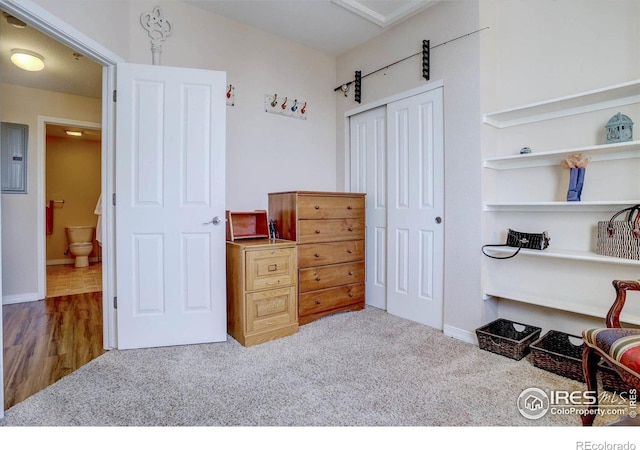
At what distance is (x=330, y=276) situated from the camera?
3070 mm

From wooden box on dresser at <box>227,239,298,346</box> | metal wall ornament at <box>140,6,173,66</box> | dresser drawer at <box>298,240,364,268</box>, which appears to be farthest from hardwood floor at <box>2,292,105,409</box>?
metal wall ornament at <box>140,6,173,66</box>

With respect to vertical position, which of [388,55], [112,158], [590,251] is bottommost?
[590,251]

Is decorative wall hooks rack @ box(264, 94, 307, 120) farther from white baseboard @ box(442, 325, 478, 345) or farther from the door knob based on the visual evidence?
white baseboard @ box(442, 325, 478, 345)

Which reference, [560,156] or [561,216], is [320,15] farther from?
[561,216]

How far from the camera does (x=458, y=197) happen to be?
2.58m

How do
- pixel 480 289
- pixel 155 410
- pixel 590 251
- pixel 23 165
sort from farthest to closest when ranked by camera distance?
1. pixel 23 165
2. pixel 480 289
3. pixel 590 251
4. pixel 155 410

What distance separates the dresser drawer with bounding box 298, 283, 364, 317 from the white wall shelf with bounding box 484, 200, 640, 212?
143 cm

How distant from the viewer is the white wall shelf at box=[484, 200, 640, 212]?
1.90 m

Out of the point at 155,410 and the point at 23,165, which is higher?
the point at 23,165

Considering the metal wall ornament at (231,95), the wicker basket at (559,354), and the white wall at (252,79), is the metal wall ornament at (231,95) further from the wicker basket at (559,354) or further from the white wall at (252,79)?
the wicker basket at (559,354)

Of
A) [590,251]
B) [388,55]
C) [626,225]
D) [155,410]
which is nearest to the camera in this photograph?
[155,410]
